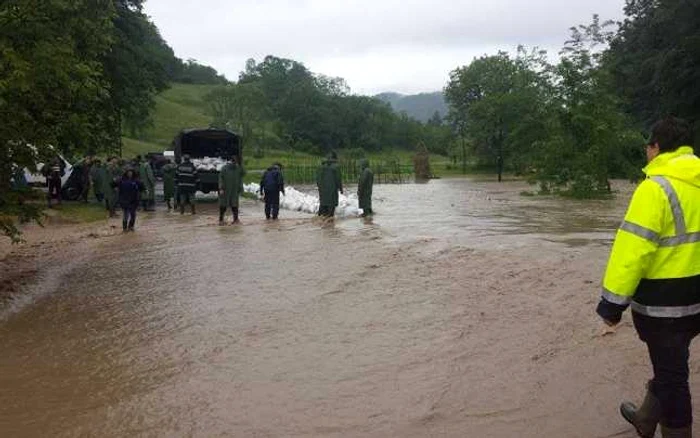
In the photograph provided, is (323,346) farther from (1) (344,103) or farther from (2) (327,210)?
(1) (344,103)

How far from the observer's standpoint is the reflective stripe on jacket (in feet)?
11.8

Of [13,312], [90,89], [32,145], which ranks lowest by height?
[13,312]

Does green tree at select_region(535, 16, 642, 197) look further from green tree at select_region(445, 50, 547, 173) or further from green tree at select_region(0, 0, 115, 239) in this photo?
green tree at select_region(0, 0, 115, 239)

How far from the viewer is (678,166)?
3678mm

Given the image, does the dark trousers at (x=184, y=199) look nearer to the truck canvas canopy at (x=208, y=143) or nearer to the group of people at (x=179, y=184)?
the group of people at (x=179, y=184)

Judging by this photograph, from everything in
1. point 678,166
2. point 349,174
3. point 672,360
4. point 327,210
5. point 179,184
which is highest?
point 678,166

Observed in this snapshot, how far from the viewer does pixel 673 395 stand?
3.69 meters

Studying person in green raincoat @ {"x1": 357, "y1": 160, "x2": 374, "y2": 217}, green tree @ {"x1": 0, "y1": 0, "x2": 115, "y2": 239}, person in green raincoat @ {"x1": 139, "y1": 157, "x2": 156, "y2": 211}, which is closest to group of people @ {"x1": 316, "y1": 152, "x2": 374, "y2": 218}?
person in green raincoat @ {"x1": 357, "y1": 160, "x2": 374, "y2": 217}

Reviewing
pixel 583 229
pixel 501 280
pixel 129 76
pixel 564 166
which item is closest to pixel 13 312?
pixel 501 280

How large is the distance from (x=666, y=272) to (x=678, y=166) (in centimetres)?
57

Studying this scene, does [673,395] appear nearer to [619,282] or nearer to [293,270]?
[619,282]

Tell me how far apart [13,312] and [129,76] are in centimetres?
2107

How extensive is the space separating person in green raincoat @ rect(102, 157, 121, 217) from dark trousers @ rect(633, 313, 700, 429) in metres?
18.4

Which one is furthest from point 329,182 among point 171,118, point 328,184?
point 171,118
